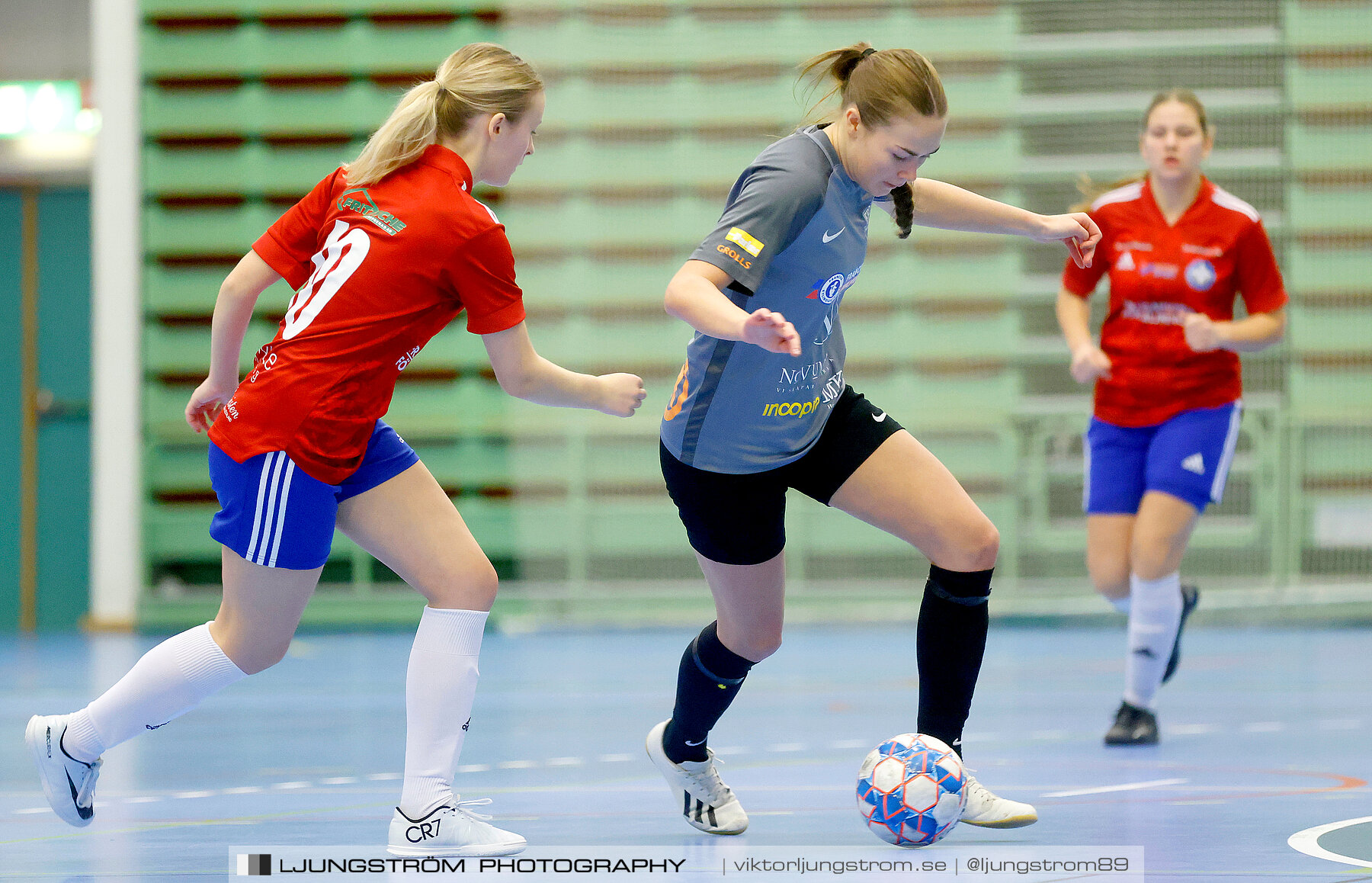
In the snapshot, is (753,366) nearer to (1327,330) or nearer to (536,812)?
(536,812)

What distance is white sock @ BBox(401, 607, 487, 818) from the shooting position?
2850 mm

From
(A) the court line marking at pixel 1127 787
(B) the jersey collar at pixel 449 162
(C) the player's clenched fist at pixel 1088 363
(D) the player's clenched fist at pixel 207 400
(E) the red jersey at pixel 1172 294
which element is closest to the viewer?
(B) the jersey collar at pixel 449 162

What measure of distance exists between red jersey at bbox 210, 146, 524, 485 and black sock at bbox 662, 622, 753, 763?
0.84 metres

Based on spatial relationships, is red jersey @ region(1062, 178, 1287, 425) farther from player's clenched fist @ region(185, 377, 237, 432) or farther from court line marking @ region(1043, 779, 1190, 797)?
player's clenched fist @ region(185, 377, 237, 432)

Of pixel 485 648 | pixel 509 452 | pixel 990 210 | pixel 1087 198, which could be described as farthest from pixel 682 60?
pixel 990 210

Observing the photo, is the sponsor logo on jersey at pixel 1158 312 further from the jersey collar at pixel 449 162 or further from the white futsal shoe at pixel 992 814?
the jersey collar at pixel 449 162

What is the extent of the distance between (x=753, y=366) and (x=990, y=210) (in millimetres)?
703

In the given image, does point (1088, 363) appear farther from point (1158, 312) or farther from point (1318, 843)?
point (1318, 843)

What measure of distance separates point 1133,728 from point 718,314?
257cm

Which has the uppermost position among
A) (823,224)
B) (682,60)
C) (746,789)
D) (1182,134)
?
(682,60)

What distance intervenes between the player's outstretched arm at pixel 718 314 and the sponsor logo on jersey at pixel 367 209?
54cm

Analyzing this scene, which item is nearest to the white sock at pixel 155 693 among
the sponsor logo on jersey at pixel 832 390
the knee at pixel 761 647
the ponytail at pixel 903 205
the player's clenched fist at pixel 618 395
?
the player's clenched fist at pixel 618 395

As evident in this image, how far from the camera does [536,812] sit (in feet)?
11.3

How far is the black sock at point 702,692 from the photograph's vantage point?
3250 millimetres
